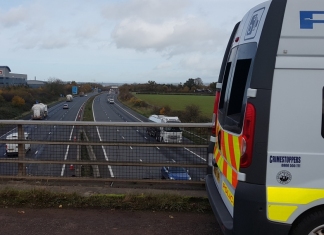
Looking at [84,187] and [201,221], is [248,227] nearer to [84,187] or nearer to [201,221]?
[201,221]

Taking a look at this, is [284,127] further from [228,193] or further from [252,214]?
[228,193]

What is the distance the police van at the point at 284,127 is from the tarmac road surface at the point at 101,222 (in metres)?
1.48

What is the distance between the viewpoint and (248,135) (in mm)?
3312

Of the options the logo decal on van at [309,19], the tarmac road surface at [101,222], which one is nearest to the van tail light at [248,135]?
the logo decal on van at [309,19]

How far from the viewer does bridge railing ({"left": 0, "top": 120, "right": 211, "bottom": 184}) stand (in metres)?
6.10

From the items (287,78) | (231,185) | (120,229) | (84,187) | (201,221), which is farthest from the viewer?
(84,187)

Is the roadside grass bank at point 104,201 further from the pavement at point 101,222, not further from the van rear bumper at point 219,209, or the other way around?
the van rear bumper at point 219,209

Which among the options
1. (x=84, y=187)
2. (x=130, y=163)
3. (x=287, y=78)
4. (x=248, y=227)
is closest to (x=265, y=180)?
(x=248, y=227)

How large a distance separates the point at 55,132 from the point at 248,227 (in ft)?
12.8

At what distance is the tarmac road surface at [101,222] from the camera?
4660 millimetres

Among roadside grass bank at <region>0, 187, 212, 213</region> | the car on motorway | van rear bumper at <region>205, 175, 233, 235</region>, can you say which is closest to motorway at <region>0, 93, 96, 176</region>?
roadside grass bank at <region>0, 187, 212, 213</region>

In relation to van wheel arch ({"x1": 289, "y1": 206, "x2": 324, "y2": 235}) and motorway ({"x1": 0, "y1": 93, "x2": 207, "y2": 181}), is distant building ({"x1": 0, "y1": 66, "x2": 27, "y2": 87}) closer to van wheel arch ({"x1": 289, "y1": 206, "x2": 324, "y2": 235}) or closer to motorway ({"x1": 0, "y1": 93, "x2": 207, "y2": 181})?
motorway ({"x1": 0, "y1": 93, "x2": 207, "y2": 181})

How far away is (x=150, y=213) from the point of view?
526 centimetres

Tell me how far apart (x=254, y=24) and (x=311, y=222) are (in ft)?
6.38
